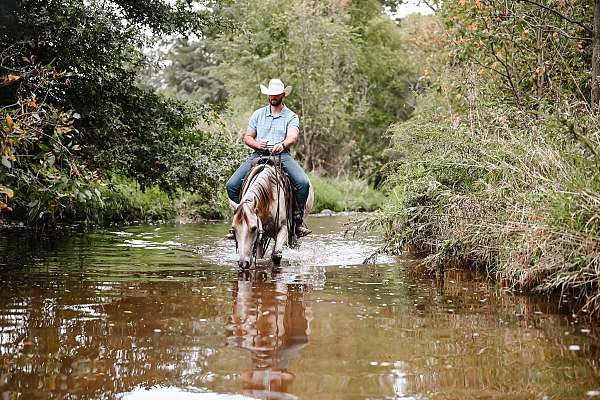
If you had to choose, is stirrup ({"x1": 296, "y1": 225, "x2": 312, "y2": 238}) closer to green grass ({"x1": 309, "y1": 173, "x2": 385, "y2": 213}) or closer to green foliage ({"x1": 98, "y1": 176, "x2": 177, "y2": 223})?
green foliage ({"x1": 98, "y1": 176, "x2": 177, "y2": 223})

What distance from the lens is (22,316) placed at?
241 inches

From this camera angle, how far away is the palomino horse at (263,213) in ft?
30.4

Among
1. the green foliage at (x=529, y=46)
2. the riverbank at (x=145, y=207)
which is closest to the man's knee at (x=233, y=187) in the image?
the riverbank at (x=145, y=207)

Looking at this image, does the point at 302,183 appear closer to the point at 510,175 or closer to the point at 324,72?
the point at 510,175

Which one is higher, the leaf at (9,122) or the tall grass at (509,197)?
the leaf at (9,122)

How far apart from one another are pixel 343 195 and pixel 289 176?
21.5 m

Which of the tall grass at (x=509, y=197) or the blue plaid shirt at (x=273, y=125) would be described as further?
the blue plaid shirt at (x=273, y=125)

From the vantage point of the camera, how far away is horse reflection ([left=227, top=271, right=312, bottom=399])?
439 cm

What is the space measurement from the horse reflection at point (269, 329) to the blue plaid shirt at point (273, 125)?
2.75m

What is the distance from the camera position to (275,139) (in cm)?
1087

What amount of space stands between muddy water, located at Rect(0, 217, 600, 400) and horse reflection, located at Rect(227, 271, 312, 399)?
0.06ft

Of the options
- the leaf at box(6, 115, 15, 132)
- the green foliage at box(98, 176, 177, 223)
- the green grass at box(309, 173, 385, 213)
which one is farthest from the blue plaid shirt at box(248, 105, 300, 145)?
the green grass at box(309, 173, 385, 213)

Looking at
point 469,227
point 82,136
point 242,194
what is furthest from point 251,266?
point 82,136

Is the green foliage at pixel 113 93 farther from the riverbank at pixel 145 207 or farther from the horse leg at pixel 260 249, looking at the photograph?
the horse leg at pixel 260 249
